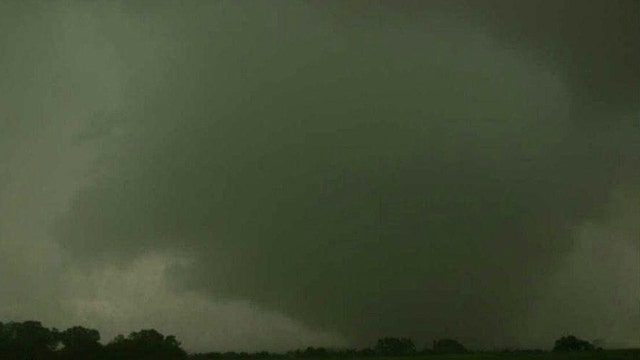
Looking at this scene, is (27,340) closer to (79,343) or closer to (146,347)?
(79,343)

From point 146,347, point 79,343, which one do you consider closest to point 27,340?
point 79,343

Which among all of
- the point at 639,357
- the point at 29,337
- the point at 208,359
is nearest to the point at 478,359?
the point at 639,357

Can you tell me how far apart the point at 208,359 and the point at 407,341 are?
88449 mm

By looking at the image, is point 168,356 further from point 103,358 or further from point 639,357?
point 639,357

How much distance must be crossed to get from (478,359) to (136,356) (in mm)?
66287

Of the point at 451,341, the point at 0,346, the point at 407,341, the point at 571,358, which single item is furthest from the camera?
the point at 407,341

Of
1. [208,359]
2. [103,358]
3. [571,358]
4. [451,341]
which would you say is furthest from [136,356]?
[451,341]

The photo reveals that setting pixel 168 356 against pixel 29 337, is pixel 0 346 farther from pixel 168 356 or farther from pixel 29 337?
pixel 168 356

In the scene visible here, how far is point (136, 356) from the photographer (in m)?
115

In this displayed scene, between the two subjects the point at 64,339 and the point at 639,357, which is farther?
the point at 64,339

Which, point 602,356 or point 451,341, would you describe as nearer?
point 602,356

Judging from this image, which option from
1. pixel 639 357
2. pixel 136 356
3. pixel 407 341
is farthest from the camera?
pixel 407 341

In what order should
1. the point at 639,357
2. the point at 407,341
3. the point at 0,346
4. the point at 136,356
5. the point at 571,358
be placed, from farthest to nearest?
the point at 407,341 → the point at 136,356 → the point at 0,346 → the point at 571,358 → the point at 639,357

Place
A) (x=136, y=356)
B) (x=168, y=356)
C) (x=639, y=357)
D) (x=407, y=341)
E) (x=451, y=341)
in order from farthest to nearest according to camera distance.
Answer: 1. (x=407, y=341)
2. (x=451, y=341)
3. (x=168, y=356)
4. (x=136, y=356)
5. (x=639, y=357)
